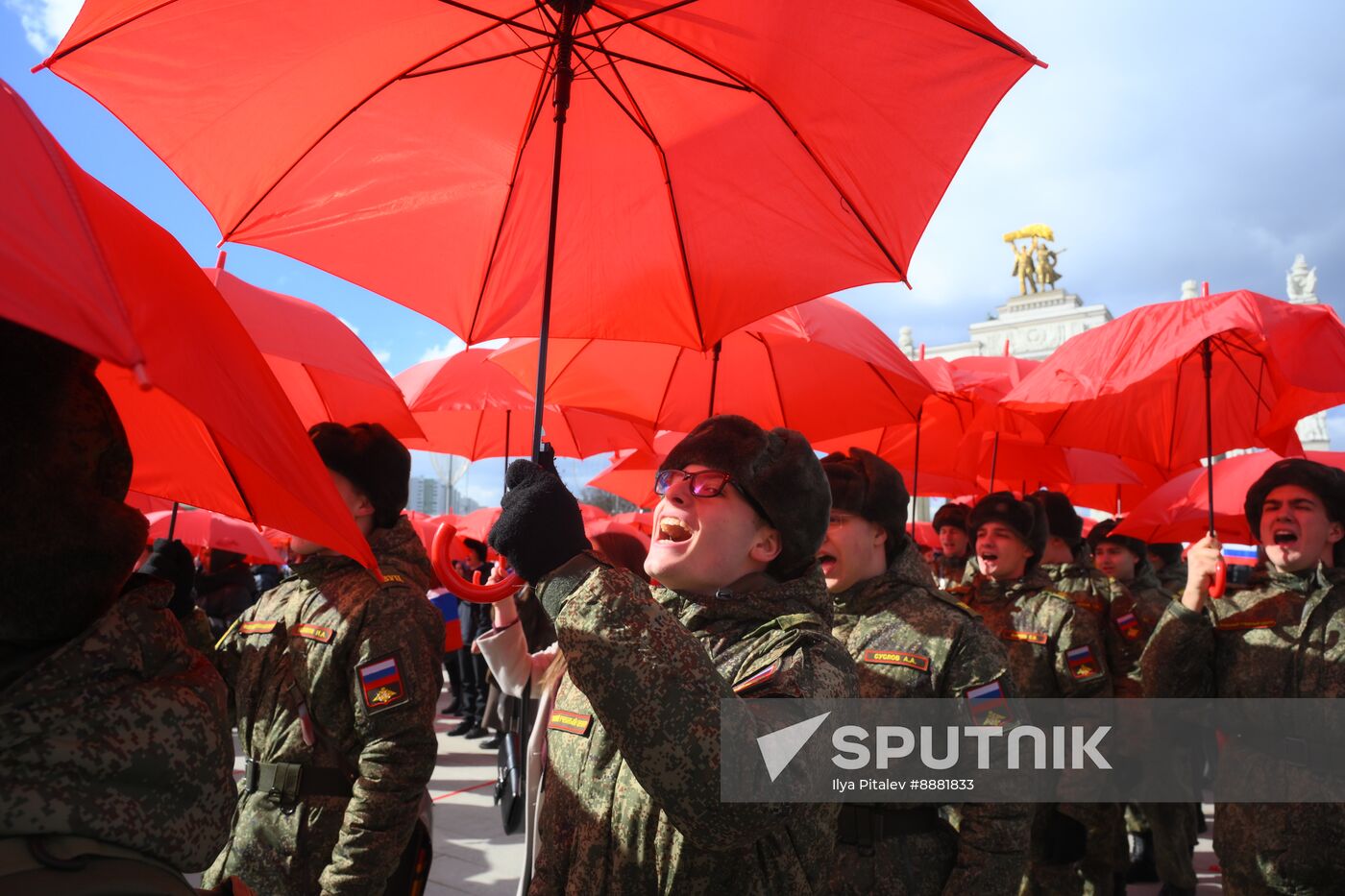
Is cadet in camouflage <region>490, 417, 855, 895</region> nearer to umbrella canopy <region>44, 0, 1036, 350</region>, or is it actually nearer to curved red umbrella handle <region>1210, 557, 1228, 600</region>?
umbrella canopy <region>44, 0, 1036, 350</region>

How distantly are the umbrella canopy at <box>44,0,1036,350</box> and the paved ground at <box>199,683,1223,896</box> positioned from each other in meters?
4.15

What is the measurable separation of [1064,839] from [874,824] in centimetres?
278

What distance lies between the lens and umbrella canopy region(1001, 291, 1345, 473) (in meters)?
4.30

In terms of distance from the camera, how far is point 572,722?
2225mm

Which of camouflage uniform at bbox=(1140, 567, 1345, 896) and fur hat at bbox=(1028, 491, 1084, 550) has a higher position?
fur hat at bbox=(1028, 491, 1084, 550)

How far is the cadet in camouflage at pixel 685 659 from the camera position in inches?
63.6

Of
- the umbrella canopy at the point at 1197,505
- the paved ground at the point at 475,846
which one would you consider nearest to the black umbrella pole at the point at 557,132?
the paved ground at the point at 475,846

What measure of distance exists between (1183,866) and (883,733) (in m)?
4.00

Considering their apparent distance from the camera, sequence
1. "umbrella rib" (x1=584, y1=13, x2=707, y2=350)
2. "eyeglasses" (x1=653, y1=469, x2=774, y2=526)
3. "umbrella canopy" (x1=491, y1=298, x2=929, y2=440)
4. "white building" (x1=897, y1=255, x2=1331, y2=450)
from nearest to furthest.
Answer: "eyeglasses" (x1=653, y1=469, x2=774, y2=526), "umbrella rib" (x1=584, y1=13, x2=707, y2=350), "umbrella canopy" (x1=491, y1=298, x2=929, y2=440), "white building" (x1=897, y1=255, x2=1331, y2=450)

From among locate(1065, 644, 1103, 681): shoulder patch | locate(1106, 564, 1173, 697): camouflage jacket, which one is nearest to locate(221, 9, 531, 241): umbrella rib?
locate(1065, 644, 1103, 681): shoulder patch

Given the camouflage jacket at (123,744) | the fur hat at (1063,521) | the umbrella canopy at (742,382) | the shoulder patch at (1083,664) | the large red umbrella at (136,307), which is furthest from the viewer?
the fur hat at (1063,521)

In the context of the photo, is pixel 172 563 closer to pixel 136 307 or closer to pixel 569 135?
pixel 569 135

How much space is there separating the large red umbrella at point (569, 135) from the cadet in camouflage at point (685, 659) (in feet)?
2.27

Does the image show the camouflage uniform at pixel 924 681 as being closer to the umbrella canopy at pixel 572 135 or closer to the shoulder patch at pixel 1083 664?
the umbrella canopy at pixel 572 135
